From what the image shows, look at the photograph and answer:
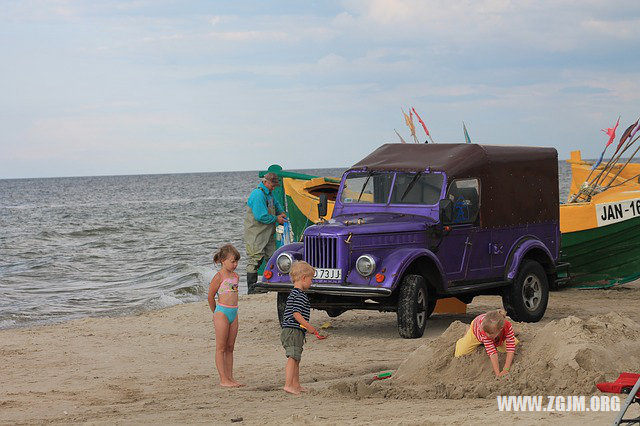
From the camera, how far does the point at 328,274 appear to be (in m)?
10.4

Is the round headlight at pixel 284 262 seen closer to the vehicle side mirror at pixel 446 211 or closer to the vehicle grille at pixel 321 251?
the vehicle grille at pixel 321 251

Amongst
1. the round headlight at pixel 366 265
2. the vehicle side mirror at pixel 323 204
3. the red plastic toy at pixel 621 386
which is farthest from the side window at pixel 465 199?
the red plastic toy at pixel 621 386

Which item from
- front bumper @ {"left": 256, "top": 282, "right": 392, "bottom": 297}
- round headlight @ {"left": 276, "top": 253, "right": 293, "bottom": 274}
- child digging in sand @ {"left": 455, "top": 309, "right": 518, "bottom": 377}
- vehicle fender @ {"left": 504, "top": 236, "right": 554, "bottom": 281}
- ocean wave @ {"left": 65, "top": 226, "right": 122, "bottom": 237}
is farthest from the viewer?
ocean wave @ {"left": 65, "top": 226, "right": 122, "bottom": 237}

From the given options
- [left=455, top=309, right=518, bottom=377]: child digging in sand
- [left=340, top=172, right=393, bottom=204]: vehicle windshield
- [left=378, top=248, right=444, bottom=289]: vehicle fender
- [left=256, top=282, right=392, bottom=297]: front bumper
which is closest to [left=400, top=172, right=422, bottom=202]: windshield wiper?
[left=340, top=172, right=393, bottom=204]: vehicle windshield

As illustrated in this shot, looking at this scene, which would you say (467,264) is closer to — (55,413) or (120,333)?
(120,333)

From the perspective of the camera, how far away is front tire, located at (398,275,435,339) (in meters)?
10.5

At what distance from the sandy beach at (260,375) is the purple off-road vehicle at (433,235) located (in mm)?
593

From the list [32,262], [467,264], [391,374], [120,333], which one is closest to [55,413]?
[391,374]

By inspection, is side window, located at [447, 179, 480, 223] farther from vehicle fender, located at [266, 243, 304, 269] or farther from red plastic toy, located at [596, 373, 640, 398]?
red plastic toy, located at [596, 373, 640, 398]

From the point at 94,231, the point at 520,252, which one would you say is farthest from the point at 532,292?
the point at 94,231

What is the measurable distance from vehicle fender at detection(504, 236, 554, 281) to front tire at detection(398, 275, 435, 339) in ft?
5.05

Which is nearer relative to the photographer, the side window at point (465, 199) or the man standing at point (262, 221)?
the side window at point (465, 199)

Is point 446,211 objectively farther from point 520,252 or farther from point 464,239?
point 520,252

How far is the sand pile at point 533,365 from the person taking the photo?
23.7 feet
